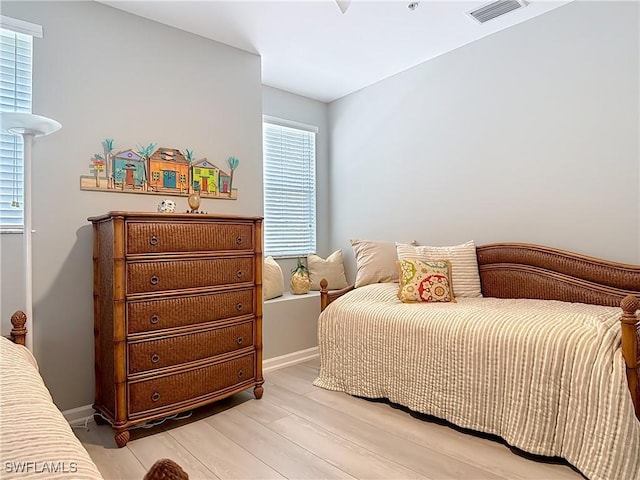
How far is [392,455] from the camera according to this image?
6.23ft

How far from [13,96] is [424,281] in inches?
105

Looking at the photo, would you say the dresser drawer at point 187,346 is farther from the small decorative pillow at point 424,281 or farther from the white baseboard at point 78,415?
the small decorative pillow at point 424,281

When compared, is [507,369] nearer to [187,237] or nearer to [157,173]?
[187,237]

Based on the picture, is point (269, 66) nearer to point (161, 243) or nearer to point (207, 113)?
point (207, 113)

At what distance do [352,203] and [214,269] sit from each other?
1958 mm

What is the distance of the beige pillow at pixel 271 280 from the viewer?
3.29 m

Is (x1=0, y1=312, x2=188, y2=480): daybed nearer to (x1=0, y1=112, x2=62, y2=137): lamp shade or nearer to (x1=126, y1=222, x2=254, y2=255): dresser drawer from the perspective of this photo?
(x1=126, y1=222, x2=254, y2=255): dresser drawer

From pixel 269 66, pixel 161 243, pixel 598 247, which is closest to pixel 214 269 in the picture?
pixel 161 243

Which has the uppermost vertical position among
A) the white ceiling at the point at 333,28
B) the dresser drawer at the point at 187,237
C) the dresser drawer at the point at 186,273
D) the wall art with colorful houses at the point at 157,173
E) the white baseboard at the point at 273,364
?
the white ceiling at the point at 333,28

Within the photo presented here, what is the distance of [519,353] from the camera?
1926 mm

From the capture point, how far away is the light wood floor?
177 cm

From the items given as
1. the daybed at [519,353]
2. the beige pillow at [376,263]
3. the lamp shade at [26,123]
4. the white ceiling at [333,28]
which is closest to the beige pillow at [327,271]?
the beige pillow at [376,263]

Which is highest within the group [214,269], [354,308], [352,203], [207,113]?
[207,113]

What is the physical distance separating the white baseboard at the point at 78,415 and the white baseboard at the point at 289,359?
4.05 feet
